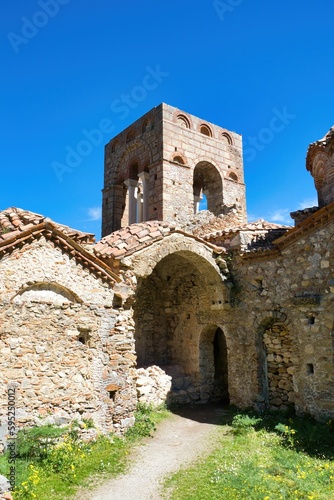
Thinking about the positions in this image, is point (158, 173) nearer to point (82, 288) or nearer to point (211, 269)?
point (211, 269)

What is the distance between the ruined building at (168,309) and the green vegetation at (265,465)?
0.73 meters

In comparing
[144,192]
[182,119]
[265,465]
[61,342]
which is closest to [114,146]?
[182,119]

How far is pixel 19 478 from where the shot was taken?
5.40 metres

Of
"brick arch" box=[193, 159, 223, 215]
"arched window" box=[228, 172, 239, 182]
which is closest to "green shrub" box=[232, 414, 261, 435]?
"brick arch" box=[193, 159, 223, 215]

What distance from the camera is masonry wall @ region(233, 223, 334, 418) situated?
7.70 metres

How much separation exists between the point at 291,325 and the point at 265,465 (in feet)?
10.5

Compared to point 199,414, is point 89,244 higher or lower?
higher

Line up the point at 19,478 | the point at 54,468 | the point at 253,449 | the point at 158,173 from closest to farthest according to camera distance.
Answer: the point at 19,478
the point at 54,468
the point at 253,449
the point at 158,173

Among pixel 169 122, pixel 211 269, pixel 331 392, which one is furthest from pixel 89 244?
pixel 169 122

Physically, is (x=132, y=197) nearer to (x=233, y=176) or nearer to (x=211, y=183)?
(x=211, y=183)

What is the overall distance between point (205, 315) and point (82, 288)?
4476mm

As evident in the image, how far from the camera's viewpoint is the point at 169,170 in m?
13.2

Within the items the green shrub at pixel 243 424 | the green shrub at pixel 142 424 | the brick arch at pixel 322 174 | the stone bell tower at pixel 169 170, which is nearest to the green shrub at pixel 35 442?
the green shrub at pixel 142 424

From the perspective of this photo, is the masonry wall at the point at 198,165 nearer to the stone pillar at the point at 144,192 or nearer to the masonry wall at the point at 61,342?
the stone pillar at the point at 144,192
